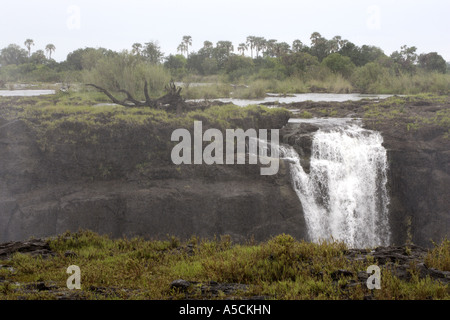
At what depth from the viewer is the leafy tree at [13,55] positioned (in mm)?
31406

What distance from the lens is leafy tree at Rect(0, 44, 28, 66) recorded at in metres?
31.4

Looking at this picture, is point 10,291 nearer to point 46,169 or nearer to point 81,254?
point 81,254

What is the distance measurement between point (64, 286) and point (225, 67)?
36191 mm

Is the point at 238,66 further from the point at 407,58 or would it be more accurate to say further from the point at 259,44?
the point at 407,58

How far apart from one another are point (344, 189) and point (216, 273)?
9661 millimetres

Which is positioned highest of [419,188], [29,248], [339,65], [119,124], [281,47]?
[281,47]

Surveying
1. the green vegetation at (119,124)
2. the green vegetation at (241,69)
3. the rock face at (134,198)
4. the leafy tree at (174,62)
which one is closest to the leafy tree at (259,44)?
the green vegetation at (241,69)

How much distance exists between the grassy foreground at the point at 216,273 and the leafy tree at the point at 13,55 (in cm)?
2725

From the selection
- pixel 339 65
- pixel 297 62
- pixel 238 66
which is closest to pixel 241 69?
pixel 238 66

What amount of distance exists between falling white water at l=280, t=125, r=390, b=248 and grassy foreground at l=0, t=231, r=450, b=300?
667 cm

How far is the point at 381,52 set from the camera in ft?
151

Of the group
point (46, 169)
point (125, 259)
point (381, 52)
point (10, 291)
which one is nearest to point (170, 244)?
point (125, 259)

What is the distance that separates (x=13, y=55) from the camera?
32.5 meters

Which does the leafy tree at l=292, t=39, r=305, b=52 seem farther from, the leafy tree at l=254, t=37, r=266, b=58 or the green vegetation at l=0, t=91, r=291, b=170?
the green vegetation at l=0, t=91, r=291, b=170
